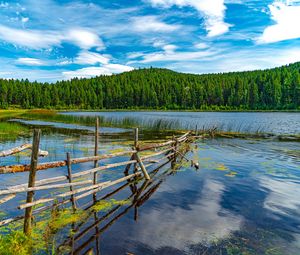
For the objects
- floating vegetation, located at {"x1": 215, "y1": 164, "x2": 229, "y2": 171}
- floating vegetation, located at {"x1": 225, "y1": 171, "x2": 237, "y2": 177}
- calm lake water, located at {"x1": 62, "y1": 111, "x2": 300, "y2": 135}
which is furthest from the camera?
calm lake water, located at {"x1": 62, "y1": 111, "x2": 300, "y2": 135}

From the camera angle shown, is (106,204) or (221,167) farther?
(221,167)

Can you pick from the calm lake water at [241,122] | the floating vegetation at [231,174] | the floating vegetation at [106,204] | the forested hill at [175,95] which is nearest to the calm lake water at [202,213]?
the floating vegetation at [231,174]

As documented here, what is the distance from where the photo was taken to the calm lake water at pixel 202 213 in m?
8.65

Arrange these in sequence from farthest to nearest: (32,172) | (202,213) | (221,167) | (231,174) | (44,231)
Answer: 1. (221,167)
2. (231,174)
3. (202,213)
4. (44,231)
5. (32,172)

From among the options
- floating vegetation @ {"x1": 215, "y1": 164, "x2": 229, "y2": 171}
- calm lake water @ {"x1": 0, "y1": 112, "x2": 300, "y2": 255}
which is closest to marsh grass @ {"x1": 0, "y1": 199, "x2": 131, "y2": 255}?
calm lake water @ {"x1": 0, "y1": 112, "x2": 300, "y2": 255}

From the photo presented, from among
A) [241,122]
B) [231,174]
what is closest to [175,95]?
[241,122]

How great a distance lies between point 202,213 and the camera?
11.2 m

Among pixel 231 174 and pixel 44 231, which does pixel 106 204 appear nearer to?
pixel 44 231

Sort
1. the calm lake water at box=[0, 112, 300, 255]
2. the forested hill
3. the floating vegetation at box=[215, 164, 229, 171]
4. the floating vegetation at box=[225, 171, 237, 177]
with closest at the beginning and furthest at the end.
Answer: the calm lake water at box=[0, 112, 300, 255], the floating vegetation at box=[225, 171, 237, 177], the floating vegetation at box=[215, 164, 229, 171], the forested hill

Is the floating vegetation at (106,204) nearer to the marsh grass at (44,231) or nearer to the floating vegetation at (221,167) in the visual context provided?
the marsh grass at (44,231)

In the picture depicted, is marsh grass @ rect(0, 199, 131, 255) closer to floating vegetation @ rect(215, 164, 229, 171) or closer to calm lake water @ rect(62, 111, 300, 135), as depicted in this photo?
floating vegetation @ rect(215, 164, 229, 171)

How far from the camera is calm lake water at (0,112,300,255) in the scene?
8.65 metres

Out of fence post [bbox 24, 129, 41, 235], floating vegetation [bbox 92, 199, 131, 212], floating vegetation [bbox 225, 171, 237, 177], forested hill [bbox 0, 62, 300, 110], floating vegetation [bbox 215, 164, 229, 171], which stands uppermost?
forested hill [bbox 0, 62, 300, 110]

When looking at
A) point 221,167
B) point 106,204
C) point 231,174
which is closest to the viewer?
point 106,204
